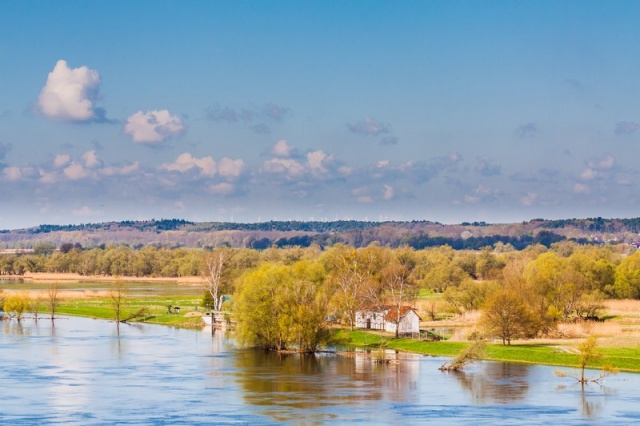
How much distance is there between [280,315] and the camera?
7394 centimetres

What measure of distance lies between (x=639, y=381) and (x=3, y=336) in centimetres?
5153

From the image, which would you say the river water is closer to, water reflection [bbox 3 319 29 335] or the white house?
the white house

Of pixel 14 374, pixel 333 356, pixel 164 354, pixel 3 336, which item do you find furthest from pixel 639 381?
pixel 3 336

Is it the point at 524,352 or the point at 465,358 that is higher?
the point at 465,358

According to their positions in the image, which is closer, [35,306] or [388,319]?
[388,319]

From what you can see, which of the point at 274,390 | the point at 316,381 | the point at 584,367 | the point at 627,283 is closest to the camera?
the point at 274,390

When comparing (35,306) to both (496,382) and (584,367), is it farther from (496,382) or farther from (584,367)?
(584,367)

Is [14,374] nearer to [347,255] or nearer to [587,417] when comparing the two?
[587,417]

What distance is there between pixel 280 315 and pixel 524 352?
56.4 feet

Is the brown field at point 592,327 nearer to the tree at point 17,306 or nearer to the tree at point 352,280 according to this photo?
the tree at point 352,280

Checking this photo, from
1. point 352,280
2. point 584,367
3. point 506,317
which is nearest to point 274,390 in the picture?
point 584,367

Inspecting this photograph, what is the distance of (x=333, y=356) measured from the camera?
72.4m

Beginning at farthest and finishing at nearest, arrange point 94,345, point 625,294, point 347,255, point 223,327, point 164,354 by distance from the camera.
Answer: point 625,294, point 347,255, point 223,327, point 94,345, point 164,354

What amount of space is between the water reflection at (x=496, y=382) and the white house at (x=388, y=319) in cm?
1476
